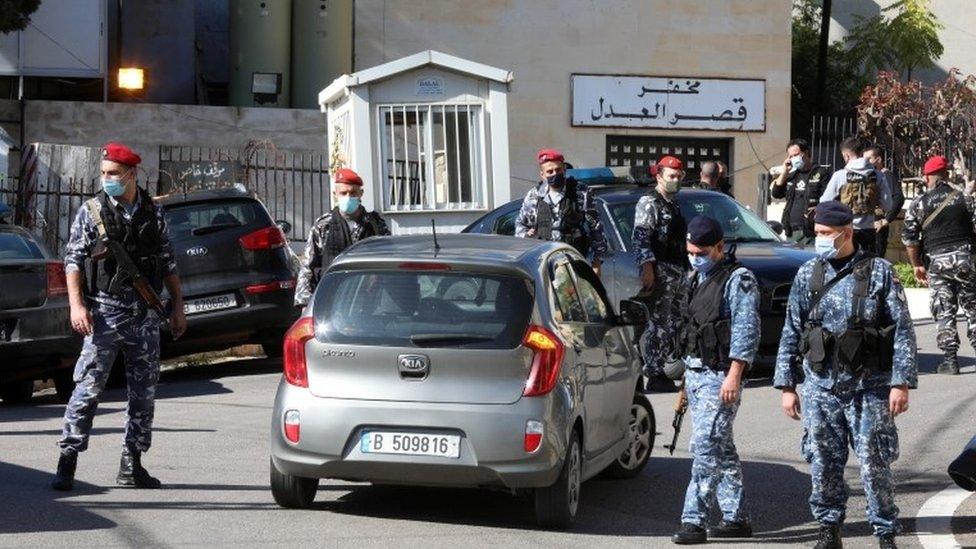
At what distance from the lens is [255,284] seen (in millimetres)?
16625

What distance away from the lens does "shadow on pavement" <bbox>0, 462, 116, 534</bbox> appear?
29.1ft

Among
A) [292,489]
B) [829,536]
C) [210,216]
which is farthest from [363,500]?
[210,216]

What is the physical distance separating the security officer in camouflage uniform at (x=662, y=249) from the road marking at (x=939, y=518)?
12.6 feet

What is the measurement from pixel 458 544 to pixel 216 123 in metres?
21.5

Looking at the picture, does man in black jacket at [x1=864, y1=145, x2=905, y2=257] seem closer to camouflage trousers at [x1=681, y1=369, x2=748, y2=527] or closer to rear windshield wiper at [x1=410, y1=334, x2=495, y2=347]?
camouflage trousers at [x1=681, y1=369, x2=748, y2=527]

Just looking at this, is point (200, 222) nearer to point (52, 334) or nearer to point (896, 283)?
point (52, 334)

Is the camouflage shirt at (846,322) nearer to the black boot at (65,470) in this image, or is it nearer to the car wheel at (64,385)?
the black boot at (65,470)

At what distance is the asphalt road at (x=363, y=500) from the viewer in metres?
8.79

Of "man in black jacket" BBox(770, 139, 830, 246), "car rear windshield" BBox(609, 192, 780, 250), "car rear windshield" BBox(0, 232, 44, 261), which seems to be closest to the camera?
"car rear windshield" BBox(0, 232, 44, 261)

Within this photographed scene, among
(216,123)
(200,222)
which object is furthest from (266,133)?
(200,222)

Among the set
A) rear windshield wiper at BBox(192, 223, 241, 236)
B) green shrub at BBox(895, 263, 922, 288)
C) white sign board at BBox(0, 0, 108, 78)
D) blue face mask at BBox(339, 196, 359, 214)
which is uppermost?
white sign board at BBox(0, 0, 108, 78)

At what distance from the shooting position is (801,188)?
61.8 feet

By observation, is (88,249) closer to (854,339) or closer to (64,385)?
(854,339)

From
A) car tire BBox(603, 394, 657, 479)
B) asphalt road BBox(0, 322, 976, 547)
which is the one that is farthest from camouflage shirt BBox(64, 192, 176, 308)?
car tire BBox(603, 394, 657, 479)
